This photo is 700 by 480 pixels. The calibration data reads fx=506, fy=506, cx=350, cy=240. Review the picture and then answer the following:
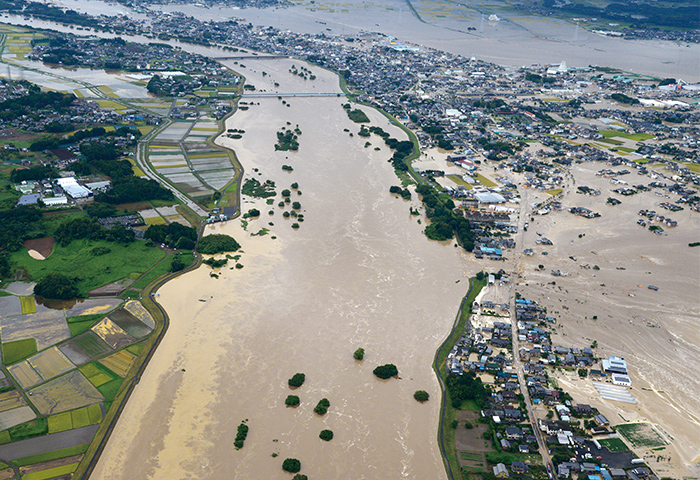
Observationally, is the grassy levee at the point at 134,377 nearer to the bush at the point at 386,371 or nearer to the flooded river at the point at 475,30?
the bush at the point at 386,371

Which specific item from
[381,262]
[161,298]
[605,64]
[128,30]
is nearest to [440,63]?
[605,64]

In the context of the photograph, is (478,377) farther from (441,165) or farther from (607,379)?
(441,165)

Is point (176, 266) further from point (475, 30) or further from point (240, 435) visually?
point (475, 30)

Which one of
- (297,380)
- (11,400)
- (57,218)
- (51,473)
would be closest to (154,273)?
(57,218)

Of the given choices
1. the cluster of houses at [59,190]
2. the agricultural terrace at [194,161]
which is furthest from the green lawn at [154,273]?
the cluster of houses at [59,190]

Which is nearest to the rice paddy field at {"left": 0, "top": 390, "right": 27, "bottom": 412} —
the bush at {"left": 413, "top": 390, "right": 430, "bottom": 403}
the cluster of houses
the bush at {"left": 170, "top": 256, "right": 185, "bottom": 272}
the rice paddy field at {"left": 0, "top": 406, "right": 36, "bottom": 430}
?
the rice paddy field at {"left": 0, "top": 406, "right": 36, "bottom": 430}
